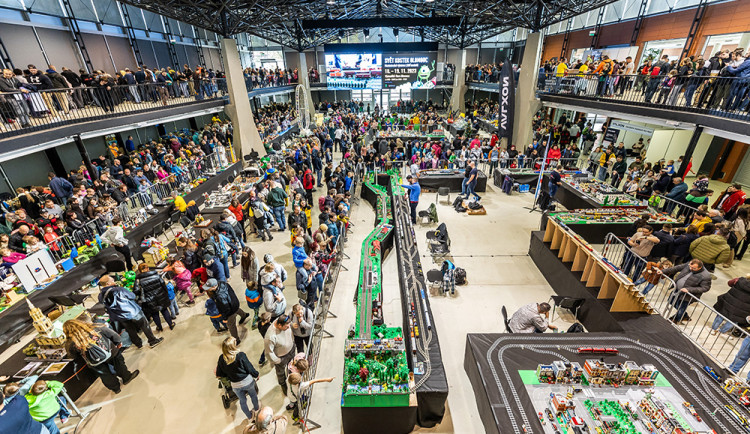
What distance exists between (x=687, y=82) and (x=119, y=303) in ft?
51.4

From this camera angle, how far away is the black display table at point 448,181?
1334 centimetres

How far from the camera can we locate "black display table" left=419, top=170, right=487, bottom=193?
13336 millimetres

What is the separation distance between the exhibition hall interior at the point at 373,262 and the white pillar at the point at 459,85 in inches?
420

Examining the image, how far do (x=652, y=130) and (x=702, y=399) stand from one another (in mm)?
14948

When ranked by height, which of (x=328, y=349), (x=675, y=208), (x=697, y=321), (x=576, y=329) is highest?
(x=675, y=208)

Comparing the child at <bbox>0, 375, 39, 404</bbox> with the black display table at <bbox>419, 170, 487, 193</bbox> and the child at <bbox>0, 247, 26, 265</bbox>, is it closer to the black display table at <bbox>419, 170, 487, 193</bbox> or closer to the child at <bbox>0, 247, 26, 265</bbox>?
the child at <bbox>0, 247, 26, 265</bbox>

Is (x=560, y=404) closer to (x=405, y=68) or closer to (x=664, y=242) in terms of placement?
(x=664, y=242)

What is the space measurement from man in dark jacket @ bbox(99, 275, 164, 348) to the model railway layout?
384cm

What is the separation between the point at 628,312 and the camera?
5918 mm

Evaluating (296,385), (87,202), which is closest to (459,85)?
(87,202)

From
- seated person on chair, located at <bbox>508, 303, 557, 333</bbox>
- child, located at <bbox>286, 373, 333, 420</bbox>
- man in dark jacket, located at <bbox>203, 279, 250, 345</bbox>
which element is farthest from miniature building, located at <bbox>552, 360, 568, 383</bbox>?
man in dark jacket, located at <bbox>203, 279, 250, 345</bbox>

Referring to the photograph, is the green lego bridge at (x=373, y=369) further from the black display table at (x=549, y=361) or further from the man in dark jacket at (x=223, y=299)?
the man in dark jacket at (x=223, y=299)

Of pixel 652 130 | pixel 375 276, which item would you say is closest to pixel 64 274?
pixel 375 276

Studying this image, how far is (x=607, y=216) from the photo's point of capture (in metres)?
9.00
